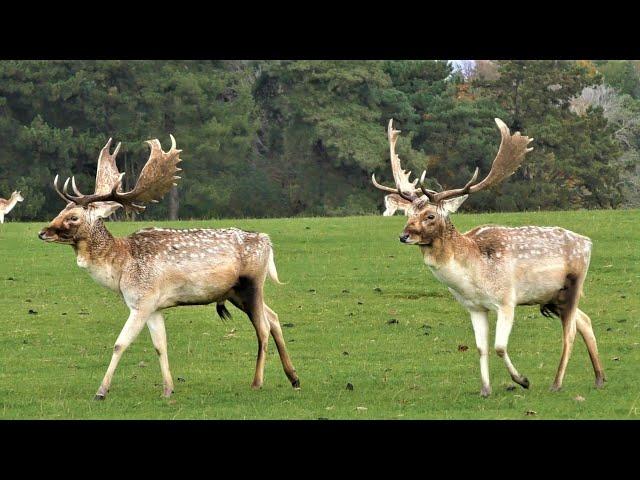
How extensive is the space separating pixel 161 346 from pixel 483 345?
334 cm

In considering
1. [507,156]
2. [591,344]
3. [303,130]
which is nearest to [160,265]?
[507,156]

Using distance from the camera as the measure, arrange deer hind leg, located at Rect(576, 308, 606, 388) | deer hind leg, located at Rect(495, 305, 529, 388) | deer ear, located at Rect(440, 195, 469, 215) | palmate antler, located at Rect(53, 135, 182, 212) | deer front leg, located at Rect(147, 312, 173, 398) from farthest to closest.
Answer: palmate antler, located at Rect(53, 135, 182, 212)
deer hind leg, located at Rect(576, 308, 606, 388)
deer front leg, located at Rect(147, 312, 173, 398)
deer ear, located at Rect(440, 195, 469, 215)
deer hind leg, located at Rect(495, 305, 529, 388)

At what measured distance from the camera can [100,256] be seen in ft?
42.2

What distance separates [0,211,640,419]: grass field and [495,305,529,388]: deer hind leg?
0.15 m

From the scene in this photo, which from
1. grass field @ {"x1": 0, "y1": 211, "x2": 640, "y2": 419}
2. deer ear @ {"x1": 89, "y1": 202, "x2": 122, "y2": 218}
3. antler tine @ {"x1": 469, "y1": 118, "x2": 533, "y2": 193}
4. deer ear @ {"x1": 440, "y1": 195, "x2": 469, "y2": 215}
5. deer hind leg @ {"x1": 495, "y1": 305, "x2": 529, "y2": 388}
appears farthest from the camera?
antler tine @ {"x1": 469, "y1": 118, "x2": 533, "y2": 193}

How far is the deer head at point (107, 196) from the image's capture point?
12.8 m

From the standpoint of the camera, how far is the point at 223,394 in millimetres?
12773

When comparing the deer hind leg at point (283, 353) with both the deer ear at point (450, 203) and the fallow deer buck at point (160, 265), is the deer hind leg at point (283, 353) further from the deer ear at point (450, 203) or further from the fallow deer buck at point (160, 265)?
the deer ear at point (450, 203)

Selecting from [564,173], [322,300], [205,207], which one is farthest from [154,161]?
[564,173]

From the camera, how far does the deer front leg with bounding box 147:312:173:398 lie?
502 inches

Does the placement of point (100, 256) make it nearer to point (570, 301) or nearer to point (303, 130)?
point (570, 301)

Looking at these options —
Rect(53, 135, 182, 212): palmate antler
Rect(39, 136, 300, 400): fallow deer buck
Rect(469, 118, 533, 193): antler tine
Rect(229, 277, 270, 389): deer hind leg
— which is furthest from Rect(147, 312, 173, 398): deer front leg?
Rect(469, 118, 533, 193): antler tine

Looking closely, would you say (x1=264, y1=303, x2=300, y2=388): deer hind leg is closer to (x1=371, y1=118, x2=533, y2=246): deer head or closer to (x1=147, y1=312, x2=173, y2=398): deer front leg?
(x1=147, y1=312, x2=173, y2=398): deer front leg

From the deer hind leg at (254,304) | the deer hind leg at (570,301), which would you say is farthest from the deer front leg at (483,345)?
the deer hind leg at (254,304)
